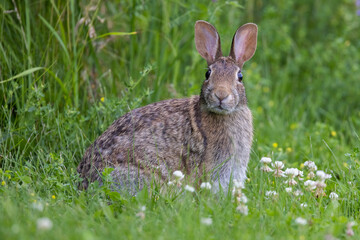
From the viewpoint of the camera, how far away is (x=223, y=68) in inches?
210

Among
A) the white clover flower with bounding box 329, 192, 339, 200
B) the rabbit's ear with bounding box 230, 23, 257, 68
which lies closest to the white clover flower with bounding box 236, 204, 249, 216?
the white clover flower with bounding box 329, 192, 339, 200

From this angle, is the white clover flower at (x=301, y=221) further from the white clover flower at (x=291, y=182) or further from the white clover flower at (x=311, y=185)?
→ the white clover flower at (x=291, y=182)

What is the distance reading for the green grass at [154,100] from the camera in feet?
13.1

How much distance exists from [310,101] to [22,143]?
13.8 feet

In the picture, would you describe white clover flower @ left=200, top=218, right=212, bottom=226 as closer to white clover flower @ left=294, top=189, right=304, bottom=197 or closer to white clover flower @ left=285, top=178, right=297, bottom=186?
white clover flower @ left=294, top=189, right=304, bottom=197

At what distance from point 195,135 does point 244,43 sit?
3.37ft

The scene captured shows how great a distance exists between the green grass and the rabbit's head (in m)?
0.68

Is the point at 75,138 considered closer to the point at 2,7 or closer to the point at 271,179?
the point at 2,7

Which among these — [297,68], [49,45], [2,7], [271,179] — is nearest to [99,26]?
[49,45]

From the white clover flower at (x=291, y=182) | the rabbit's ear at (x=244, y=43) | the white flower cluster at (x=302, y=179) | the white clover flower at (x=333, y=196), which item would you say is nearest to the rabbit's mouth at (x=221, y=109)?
the white flower cluster at (x=302, y=179)

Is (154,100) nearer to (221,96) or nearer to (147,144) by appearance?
(147,144)

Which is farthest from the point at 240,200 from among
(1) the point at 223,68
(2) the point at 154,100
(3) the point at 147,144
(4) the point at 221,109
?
(2) the point at 154,100

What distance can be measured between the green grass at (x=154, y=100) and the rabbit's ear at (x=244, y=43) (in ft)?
2.40

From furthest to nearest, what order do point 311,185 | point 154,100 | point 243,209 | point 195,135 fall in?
point 154,100, point 195,135, point 311,185, point 243,209
